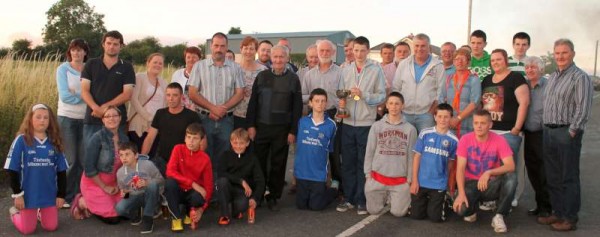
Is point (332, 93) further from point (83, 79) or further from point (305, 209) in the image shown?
point (83, 79)

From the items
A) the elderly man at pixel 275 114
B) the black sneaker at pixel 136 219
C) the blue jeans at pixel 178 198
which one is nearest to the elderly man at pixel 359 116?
the elderly man at pixel 275 114

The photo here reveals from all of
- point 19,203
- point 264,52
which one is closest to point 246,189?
point 19,203

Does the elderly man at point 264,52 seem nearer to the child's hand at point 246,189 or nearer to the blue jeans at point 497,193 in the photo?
the child's hand at point 246,189

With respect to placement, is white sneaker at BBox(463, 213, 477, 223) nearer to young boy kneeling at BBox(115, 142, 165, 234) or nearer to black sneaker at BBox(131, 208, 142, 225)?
young boy kneeling at BBox(115, 142, 165, 234)

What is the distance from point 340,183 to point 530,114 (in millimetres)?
2698

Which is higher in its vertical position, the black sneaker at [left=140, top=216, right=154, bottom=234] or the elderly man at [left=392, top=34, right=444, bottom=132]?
the elderly man at [left=392, top=34, right=444, bottom=132]

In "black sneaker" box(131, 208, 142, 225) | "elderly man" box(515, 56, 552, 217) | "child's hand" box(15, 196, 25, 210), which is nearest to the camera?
"child's hand" box(15, 196, 25, 210)

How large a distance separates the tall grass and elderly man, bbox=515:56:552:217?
23.5 ft

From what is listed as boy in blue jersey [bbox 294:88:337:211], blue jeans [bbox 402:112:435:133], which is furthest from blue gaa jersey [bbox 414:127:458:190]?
boy in blue jersey [bbox 294:88:337:211]

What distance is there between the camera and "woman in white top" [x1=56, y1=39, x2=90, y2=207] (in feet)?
20.6

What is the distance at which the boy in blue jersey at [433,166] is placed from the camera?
587cm

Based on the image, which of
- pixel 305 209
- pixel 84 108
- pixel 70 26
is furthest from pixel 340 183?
pixel 70 26

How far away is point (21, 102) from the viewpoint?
8.34 m

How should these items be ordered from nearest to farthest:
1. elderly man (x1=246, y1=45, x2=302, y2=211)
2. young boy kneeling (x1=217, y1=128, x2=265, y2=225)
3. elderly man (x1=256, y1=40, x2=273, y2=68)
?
young boy kneeling (x1=217, y1=128, x2=265, y2=225), elderly man (x1=246, y1=45, x2=302, y2=211), elderly man (x1=256, y1=40, x2=273, y2=68)
